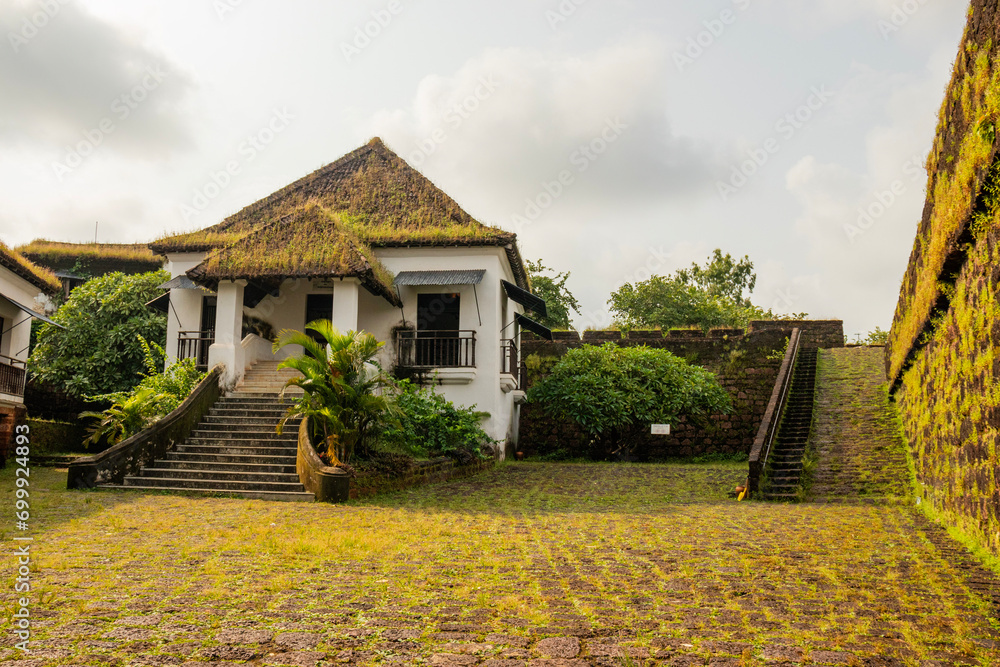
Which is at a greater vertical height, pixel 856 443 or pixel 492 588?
pixel 856 443

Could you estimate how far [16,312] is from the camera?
1867cm

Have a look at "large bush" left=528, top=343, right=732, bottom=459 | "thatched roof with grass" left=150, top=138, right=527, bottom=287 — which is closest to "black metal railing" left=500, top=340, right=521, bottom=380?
"large bush" left=528, top=343, right=732, bottom=459

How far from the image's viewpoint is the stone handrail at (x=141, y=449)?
36.6ft

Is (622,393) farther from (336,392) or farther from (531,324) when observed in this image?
(336,392)

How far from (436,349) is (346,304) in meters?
2.64

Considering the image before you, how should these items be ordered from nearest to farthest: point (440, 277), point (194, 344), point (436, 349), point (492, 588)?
point (492, 588) < point (440, 277) < point (436, 349) < point (194, 344)

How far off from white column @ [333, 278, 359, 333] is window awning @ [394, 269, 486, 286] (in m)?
1.51

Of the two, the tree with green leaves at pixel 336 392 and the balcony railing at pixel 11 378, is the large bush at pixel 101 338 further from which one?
the tree with green leaves at pixel 336 392

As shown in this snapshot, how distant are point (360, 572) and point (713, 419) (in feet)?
50.6

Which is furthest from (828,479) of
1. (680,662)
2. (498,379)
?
(680,662)

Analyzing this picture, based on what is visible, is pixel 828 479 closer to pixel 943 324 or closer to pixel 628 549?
pixel 943 324

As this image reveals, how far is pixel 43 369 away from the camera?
18.4 m

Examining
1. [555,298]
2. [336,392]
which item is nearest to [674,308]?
[555,298]

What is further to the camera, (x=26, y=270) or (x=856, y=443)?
(x=26, y=270)
